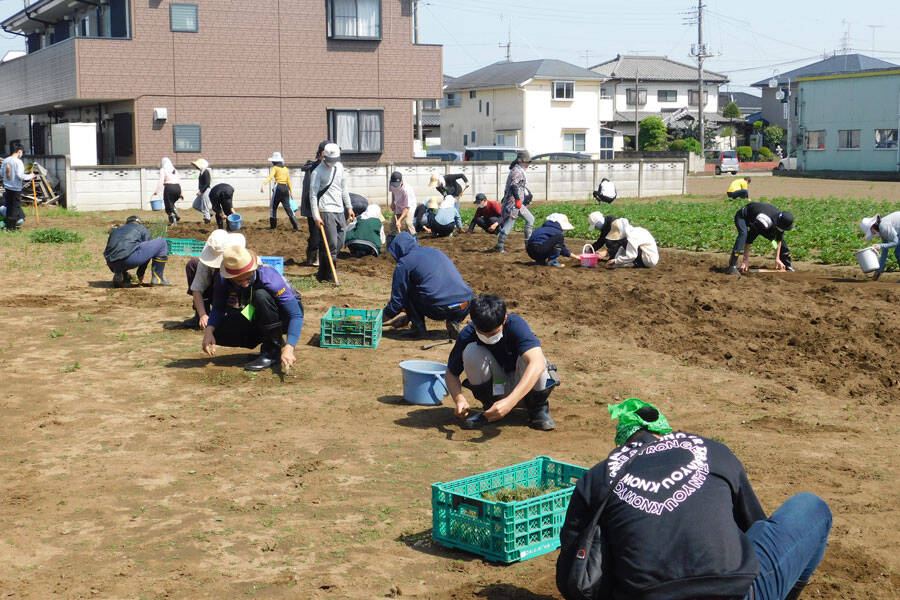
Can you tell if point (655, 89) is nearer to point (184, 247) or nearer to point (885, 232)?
point (184, 247)

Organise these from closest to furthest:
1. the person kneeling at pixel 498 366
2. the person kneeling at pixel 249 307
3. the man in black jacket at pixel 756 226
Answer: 1. the person kneeling at pixel 498 366
2. the person kneeling at pixel 249 307
3. the man in black jacket at pixel 756 226

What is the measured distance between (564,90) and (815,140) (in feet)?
46.7

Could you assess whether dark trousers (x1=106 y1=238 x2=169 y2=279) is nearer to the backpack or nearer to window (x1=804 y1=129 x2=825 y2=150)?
the backpack

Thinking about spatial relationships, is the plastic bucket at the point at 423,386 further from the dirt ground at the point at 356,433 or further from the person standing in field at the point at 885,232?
the person standing in field at the point at 885,232

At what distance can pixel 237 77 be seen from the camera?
103 feet

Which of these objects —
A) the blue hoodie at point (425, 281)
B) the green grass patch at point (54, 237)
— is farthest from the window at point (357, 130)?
the blue hoodie at point (425, 281)

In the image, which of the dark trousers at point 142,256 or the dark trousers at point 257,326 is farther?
the dark trousers at point 142,256

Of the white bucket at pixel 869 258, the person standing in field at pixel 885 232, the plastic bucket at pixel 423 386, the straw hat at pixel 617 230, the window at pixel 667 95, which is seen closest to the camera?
the plastic bucket at pixel 423 386

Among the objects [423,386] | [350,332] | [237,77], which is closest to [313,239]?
[350,332]

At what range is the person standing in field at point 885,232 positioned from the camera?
1298 cm

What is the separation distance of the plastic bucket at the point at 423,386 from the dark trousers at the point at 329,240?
6.29 metres

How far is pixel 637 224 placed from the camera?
21.7m

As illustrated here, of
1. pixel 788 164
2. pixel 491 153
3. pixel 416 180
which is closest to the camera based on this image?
pixel 416 180

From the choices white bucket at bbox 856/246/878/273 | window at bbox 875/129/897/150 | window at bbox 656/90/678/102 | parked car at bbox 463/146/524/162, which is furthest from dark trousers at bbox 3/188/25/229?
window at bbox 656/90/678/102
